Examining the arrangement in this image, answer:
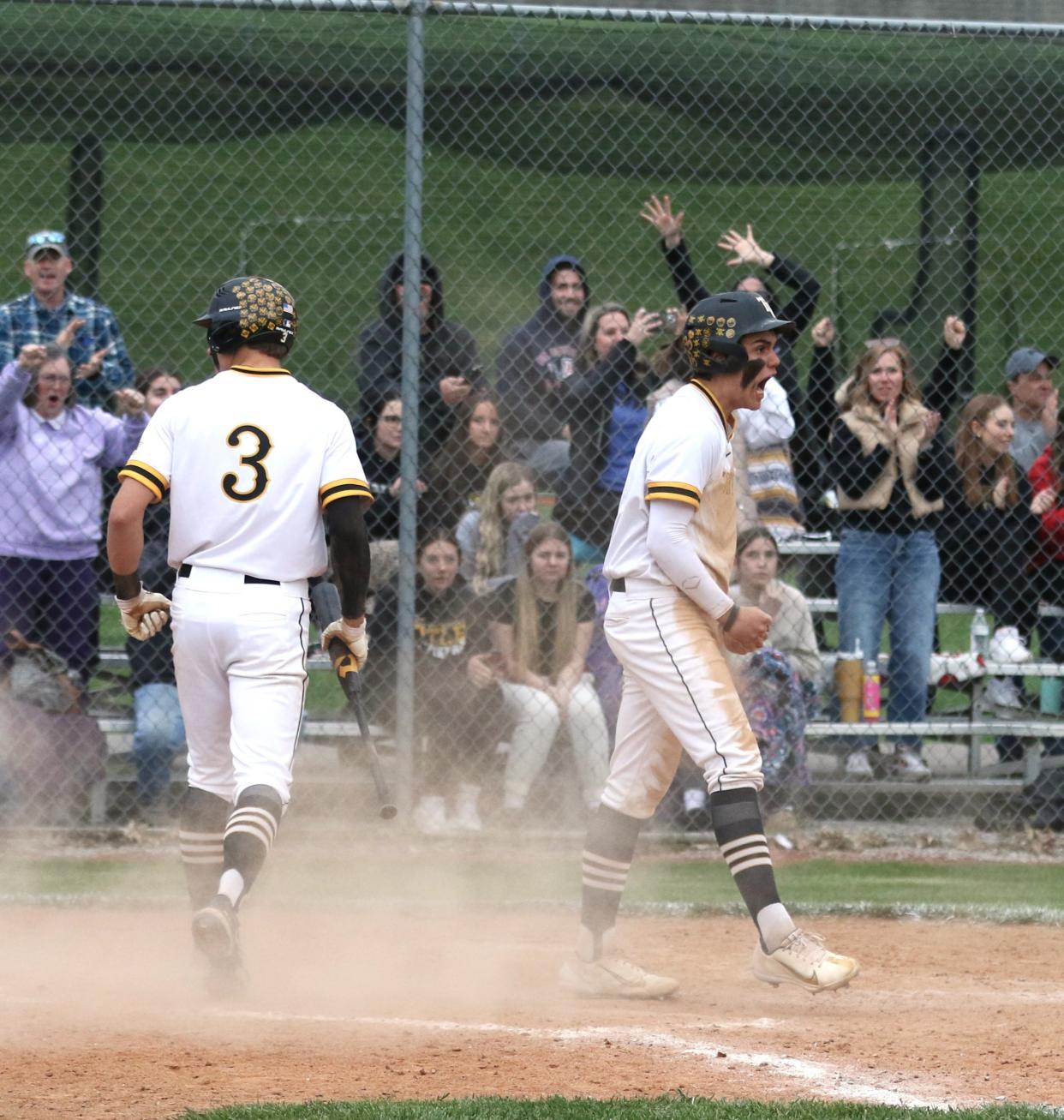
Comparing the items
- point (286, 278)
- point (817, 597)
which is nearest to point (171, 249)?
point (286, 278)

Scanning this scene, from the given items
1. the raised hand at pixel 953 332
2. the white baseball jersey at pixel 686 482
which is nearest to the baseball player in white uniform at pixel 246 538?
the white baseball jersey at pixel 686 482

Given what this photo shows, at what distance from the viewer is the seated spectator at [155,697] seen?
7574 mm

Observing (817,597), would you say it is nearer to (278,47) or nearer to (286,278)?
(278,47)

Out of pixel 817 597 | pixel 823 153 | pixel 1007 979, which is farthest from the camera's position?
pixel 823 153

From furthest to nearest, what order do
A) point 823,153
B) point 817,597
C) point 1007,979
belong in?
point 823,153, point 817,597, point 1007,979

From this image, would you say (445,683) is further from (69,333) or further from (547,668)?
(69,333)

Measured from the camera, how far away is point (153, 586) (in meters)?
7.80

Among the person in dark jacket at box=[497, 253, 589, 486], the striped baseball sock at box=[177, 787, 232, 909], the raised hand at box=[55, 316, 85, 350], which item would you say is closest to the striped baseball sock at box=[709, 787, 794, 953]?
the striped baseball sock at box=[177, 787, 232, 909]

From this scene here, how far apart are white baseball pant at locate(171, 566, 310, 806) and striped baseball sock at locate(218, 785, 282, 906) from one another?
1.4 inches

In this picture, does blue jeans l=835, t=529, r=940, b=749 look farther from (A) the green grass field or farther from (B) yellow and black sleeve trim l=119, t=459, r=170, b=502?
(B) yellow and black sleeve trim l=119, t=459, r=170, b=502

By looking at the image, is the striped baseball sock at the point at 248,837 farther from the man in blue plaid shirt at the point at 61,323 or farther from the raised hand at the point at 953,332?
the raised hand at the point at 953,332

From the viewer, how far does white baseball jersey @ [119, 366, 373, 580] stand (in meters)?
4.79

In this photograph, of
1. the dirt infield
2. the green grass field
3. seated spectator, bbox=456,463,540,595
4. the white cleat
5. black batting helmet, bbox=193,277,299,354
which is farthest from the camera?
the green grass field

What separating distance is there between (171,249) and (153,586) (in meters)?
9.61
